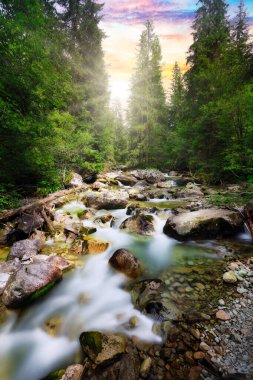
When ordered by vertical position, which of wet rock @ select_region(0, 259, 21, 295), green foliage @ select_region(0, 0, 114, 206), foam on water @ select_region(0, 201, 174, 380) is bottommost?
foam on water @ select_region(0, 201, 174, 380)

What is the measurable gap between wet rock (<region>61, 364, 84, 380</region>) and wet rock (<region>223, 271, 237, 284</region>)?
2.63m

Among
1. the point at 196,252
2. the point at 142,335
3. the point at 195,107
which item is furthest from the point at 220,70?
the point at 142,335

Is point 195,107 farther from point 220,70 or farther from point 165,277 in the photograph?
point 165,277

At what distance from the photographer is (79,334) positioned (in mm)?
2711

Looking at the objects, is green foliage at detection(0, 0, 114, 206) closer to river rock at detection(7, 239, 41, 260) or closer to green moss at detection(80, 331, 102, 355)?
river rock at detection(7, 239, 41, 260)

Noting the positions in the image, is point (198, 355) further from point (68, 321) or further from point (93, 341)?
point (68, 321)

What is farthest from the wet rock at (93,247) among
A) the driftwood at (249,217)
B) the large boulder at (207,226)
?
the driftwood at (249,217)

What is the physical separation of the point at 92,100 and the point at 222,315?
1905cm

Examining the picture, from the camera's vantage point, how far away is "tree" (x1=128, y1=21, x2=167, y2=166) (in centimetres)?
2150

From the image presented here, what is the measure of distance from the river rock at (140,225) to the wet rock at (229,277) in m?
2.72

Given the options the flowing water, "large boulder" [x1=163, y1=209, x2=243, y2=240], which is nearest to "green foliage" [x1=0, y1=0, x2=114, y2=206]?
the flowing water

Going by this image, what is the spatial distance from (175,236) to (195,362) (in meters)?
3.48

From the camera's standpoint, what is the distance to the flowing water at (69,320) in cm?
243

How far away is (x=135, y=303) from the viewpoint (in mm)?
3115
